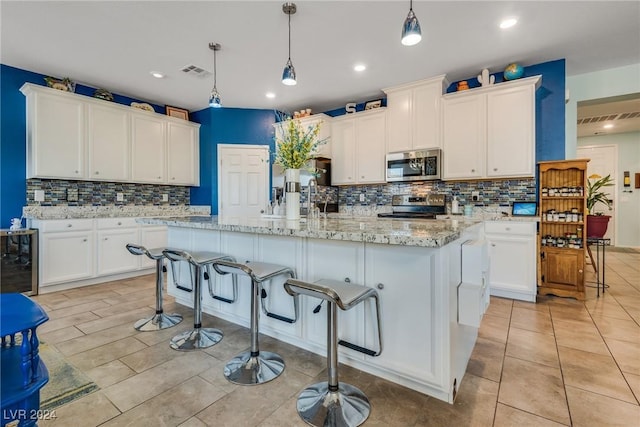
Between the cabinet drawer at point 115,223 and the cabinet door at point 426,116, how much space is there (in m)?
4.05

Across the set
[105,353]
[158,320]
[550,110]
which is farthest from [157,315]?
[550,110]

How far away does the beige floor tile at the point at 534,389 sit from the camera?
1535 millimetres

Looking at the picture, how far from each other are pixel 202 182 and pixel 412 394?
4848mm

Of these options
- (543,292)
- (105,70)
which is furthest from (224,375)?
(105,70)

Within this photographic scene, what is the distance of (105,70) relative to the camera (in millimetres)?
3719

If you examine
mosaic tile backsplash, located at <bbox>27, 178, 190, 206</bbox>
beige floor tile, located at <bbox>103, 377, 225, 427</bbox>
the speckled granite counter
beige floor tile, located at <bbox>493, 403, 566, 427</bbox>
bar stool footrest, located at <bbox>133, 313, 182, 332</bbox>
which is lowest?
beige floor tile, located at <bbox>103, 377, 225, 427</bbox>

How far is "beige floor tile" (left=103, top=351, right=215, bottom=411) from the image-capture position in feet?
5.38

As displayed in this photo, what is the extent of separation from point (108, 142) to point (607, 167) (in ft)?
31.6

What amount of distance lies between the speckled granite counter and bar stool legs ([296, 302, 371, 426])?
3.77m

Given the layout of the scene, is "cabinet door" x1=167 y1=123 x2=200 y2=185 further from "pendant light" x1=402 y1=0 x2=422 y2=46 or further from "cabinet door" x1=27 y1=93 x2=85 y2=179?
"pendant light" x1=402 y1=0 x2=422 y2=46

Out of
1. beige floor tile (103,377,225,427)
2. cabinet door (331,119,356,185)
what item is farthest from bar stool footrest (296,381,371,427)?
cabinet door (331,119,356,185)

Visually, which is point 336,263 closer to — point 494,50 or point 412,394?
point 412,394

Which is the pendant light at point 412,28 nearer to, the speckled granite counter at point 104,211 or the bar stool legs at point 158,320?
the bar stool legs at point 158,320

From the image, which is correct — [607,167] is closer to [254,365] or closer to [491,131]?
[491,131]
